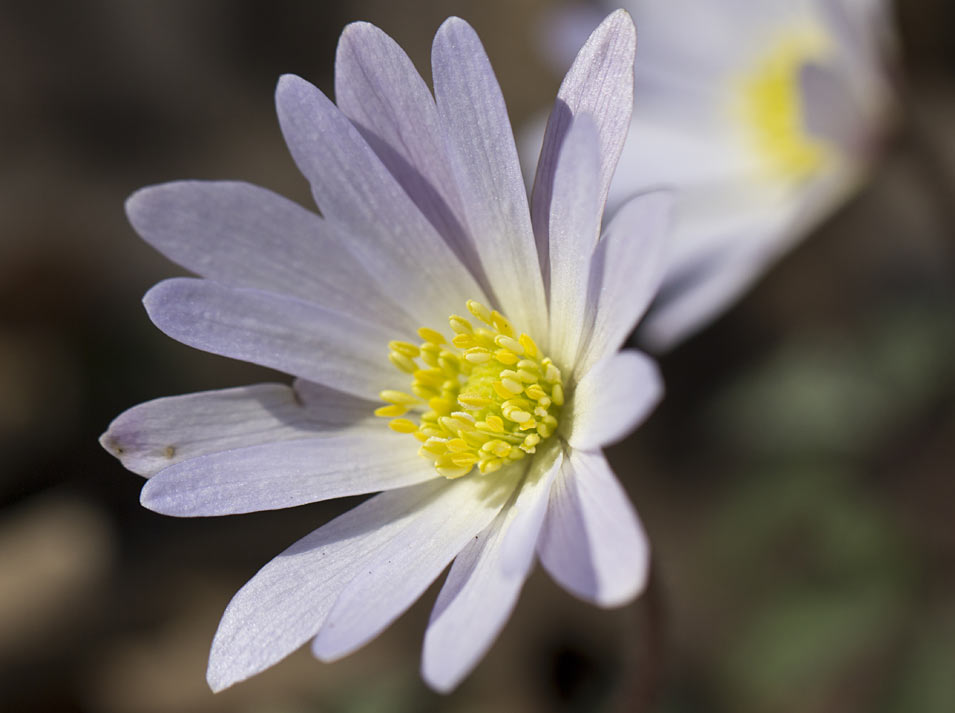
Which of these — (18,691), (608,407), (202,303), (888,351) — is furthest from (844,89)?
(18,691)

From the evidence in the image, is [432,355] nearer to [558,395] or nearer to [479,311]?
[479,311]

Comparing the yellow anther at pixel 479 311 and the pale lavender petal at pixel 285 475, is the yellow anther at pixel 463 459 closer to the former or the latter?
the pale lavender petal at pixel 285 475

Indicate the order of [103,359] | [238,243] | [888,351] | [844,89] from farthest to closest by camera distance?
[103,359] < [888,351] < [844,89] < [238,243]

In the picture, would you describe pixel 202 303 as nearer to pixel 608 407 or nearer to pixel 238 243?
pixel 238 243

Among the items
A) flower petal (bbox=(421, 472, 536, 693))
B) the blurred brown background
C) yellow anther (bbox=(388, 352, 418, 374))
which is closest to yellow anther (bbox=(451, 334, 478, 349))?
yellow anther (bbox=(388, 352, 418, 374))

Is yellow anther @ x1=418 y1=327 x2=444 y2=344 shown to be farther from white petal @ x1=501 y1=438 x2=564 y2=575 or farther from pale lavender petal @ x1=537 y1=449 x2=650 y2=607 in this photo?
pale lavender petal @ x1=537 y1=449 x2=650 y2=607

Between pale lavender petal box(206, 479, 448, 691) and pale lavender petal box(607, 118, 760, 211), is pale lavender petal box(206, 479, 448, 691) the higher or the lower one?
the higher one

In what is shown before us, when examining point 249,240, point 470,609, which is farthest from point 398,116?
point 470,609
